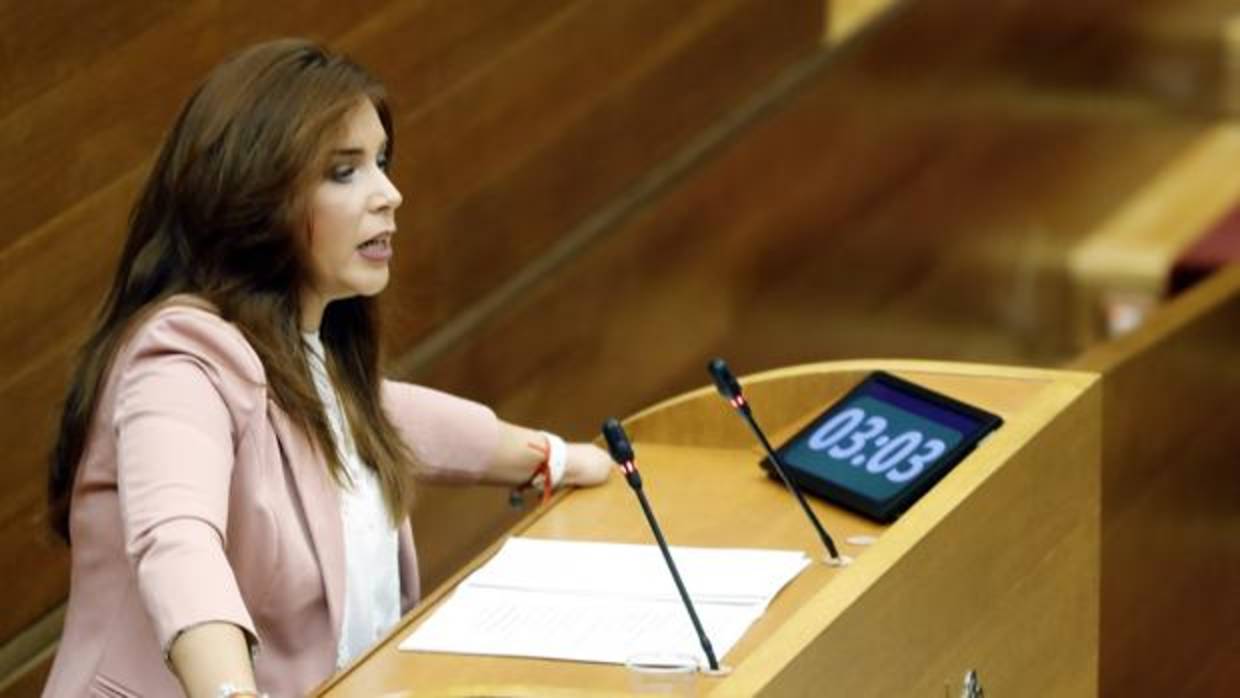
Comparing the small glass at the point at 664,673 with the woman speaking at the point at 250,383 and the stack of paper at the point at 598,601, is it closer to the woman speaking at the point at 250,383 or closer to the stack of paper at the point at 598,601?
the stack of paper at the point at 598,601

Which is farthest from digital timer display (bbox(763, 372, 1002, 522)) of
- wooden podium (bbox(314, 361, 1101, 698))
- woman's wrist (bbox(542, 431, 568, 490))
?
woman's wrist (bbox(542, 431, 568, 490))

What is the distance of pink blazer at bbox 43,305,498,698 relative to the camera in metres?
1.51

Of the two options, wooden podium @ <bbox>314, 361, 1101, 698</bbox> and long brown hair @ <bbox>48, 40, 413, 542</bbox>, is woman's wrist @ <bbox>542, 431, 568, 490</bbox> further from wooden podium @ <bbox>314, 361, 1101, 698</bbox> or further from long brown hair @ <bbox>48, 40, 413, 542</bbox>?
long brown hair @ <bbox>48, 40, 413, 542</bbox>

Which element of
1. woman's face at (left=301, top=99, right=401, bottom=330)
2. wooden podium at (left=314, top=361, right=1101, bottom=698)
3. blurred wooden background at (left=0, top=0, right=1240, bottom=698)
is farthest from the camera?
blurred wooden background at (left=0, top=0, right=1240, bottom=698)

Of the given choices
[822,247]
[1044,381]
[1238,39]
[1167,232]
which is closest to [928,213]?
[822,247]

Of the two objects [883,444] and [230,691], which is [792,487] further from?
[230,691]

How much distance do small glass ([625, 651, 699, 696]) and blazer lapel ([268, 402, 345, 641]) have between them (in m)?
0.21

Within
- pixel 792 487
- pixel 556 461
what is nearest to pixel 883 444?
pixel 792 487

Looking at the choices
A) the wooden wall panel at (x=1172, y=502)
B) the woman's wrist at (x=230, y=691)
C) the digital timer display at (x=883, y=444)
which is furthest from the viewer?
the wooden wall panel at (x=1172, y=502)

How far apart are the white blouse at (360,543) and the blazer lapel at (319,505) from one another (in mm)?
24

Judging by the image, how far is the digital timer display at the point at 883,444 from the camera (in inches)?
70.7

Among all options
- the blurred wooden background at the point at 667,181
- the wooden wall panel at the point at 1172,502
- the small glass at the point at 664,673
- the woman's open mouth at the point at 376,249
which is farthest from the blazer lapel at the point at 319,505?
the wooden wall panel at the point at 1172,502

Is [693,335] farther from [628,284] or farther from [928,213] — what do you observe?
[928,213]

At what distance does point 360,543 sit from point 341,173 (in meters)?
0.24
